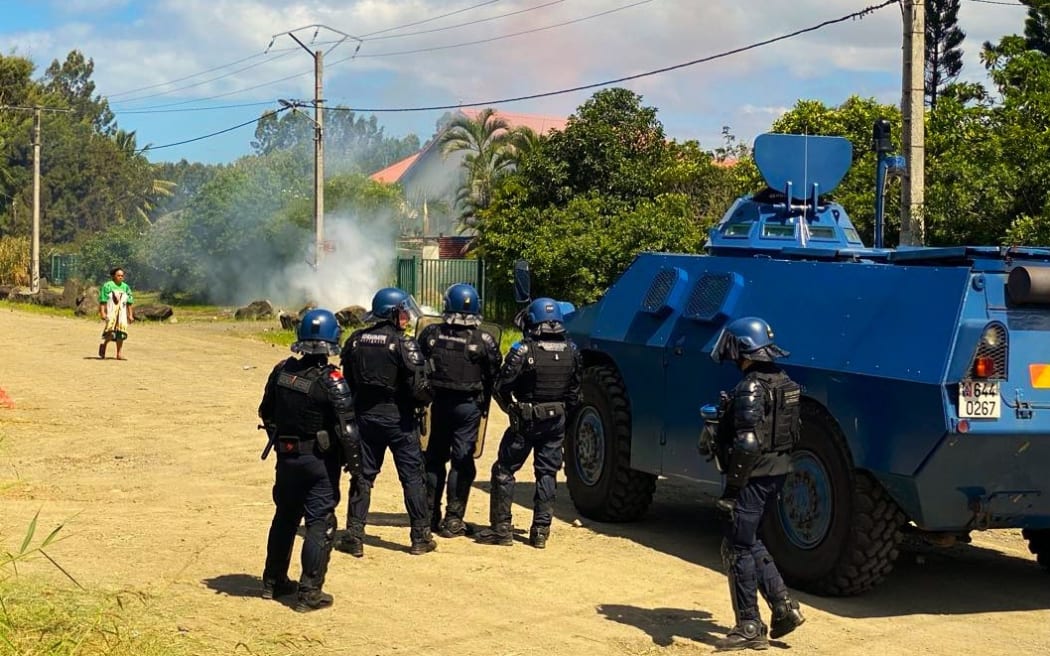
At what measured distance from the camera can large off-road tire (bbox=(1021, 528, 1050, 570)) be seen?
9.52 meters

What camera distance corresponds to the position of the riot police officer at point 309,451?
805cm

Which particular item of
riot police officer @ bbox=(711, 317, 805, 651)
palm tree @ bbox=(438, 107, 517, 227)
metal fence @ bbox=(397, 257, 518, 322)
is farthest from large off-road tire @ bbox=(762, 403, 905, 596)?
palm tree @ bbox=(438, 107, 517, 227)

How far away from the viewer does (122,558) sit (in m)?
9.07

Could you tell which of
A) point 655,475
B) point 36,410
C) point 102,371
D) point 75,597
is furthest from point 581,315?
point 102,371

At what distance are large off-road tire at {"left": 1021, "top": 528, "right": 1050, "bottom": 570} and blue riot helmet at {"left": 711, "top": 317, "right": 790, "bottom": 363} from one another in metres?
3.21

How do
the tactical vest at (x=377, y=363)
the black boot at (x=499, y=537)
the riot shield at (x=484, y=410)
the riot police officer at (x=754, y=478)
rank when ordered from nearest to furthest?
the riot police officer at (x=754, y=478) < the tactical vest at (x=377, y=363) < the black boot at (x=499, y=537) < the riot shield at (x=484, y=410)

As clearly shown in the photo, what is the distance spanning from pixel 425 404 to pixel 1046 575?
4610 mm

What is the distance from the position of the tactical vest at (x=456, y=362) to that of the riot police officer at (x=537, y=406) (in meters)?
0.20

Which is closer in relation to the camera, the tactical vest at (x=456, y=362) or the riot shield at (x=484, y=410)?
the tactical vest at (x=456, y=362)

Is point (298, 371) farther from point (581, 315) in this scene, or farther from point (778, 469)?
point (581, 315)

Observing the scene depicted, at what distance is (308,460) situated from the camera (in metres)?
8.09

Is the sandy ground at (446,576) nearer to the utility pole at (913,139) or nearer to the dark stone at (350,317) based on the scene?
the utility pole at (913,139)

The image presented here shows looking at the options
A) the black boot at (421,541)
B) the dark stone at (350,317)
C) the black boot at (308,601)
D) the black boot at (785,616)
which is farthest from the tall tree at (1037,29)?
the black boot at (308,601)

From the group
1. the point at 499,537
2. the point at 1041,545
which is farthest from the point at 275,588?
the point at 1041,545
